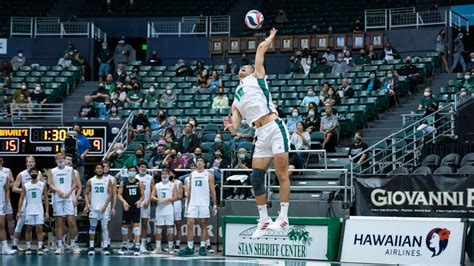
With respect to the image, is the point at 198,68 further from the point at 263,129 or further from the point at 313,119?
the point at 263,129

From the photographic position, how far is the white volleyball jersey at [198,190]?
22.4m

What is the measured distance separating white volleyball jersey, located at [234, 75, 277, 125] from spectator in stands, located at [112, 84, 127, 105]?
1934cm

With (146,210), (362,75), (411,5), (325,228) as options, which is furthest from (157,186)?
(411,5)

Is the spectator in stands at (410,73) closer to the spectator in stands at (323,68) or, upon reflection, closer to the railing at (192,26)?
the spectator in stands at (323,68)

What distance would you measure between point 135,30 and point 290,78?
12.6m

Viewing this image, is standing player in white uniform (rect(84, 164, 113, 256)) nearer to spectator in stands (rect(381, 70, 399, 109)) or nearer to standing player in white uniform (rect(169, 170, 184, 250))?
standing player in white uniform (rect(169, 170, 184, 250))

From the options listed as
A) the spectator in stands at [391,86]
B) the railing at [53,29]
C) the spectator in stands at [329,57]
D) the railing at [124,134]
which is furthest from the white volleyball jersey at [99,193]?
the railing at [53,29]

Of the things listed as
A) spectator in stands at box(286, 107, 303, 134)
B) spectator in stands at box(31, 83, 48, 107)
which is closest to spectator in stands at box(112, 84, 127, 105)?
spectator in stands at box(31, 83, 48, 107)

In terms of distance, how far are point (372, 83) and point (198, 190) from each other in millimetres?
10365

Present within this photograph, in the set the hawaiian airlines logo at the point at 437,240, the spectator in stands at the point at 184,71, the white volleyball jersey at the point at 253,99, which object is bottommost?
the hawaiian airlines logo at the point at 437,240

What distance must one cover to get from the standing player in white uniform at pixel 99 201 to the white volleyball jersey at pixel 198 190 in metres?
2.26

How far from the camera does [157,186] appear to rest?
75.5 feet

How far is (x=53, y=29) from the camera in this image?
4125 cm

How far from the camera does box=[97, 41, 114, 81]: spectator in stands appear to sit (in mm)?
37469
